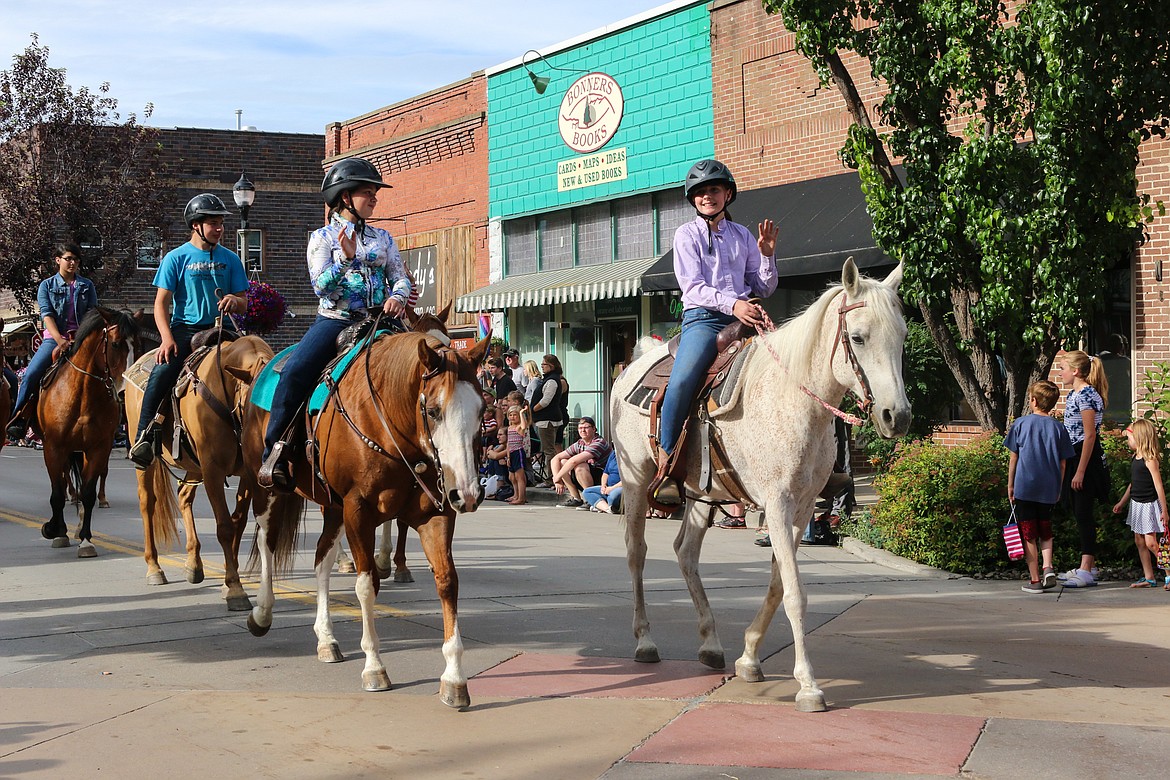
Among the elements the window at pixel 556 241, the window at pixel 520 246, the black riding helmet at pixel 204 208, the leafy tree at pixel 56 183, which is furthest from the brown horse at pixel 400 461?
the leafy tree at pixel 56 183

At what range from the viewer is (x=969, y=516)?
1120 centimetres

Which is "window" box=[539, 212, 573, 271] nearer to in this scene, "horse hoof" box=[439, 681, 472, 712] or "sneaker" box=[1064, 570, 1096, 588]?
"sneaker" box=[1064, 570, 1096, 588]

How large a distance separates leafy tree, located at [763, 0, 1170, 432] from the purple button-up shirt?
5.48 metres

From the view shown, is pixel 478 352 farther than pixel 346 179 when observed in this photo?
No

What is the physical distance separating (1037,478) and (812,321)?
4906mm

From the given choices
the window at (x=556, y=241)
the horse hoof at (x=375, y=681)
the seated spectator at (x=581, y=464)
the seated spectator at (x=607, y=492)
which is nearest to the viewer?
the horse hoof at (x=375, y=681)

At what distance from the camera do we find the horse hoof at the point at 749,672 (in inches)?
262

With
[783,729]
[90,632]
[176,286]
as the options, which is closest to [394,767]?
[783,729]

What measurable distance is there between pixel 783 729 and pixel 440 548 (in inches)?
79.4

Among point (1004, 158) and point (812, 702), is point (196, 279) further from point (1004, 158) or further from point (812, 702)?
point (1004, 158)

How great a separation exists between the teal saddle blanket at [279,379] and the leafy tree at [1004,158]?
24.4ft

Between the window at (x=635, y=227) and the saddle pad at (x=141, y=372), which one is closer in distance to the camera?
the saddle pad at (x=141, y=372)

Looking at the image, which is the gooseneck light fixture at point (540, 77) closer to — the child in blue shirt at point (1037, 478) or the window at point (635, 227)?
the window at point (635, 227)

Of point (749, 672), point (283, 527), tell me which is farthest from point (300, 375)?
point (749, 672)
